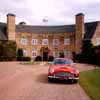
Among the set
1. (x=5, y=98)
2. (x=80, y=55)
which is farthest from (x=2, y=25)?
(x=5, y=98)

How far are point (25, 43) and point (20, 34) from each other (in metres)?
2.64

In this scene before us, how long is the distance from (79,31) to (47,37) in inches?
336

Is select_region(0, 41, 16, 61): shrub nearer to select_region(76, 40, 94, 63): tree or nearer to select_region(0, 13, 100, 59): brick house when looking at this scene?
select_region(0, 13, 100, 59): brick house

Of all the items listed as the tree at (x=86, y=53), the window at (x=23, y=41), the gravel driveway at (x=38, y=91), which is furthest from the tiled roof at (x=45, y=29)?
the gravel driveway at (x=38, y=91)

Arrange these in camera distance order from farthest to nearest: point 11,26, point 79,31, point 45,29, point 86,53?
point 45,29 < point 11,26 < point 79,31 < point 86,53

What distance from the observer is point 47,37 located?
117 feet

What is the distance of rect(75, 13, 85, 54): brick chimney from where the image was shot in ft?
105

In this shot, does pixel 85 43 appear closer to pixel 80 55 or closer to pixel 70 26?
pixel 80 55

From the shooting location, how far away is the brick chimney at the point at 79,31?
32.0m

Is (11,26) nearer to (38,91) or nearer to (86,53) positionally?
(86,53)

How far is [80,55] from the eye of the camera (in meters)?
29.7

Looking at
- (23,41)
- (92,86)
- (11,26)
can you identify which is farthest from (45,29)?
(92,86)

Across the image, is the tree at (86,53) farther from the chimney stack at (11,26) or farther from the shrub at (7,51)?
the chimney stack at (11,26)

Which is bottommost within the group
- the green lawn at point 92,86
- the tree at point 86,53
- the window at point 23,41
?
the green lawn at point 92,86
